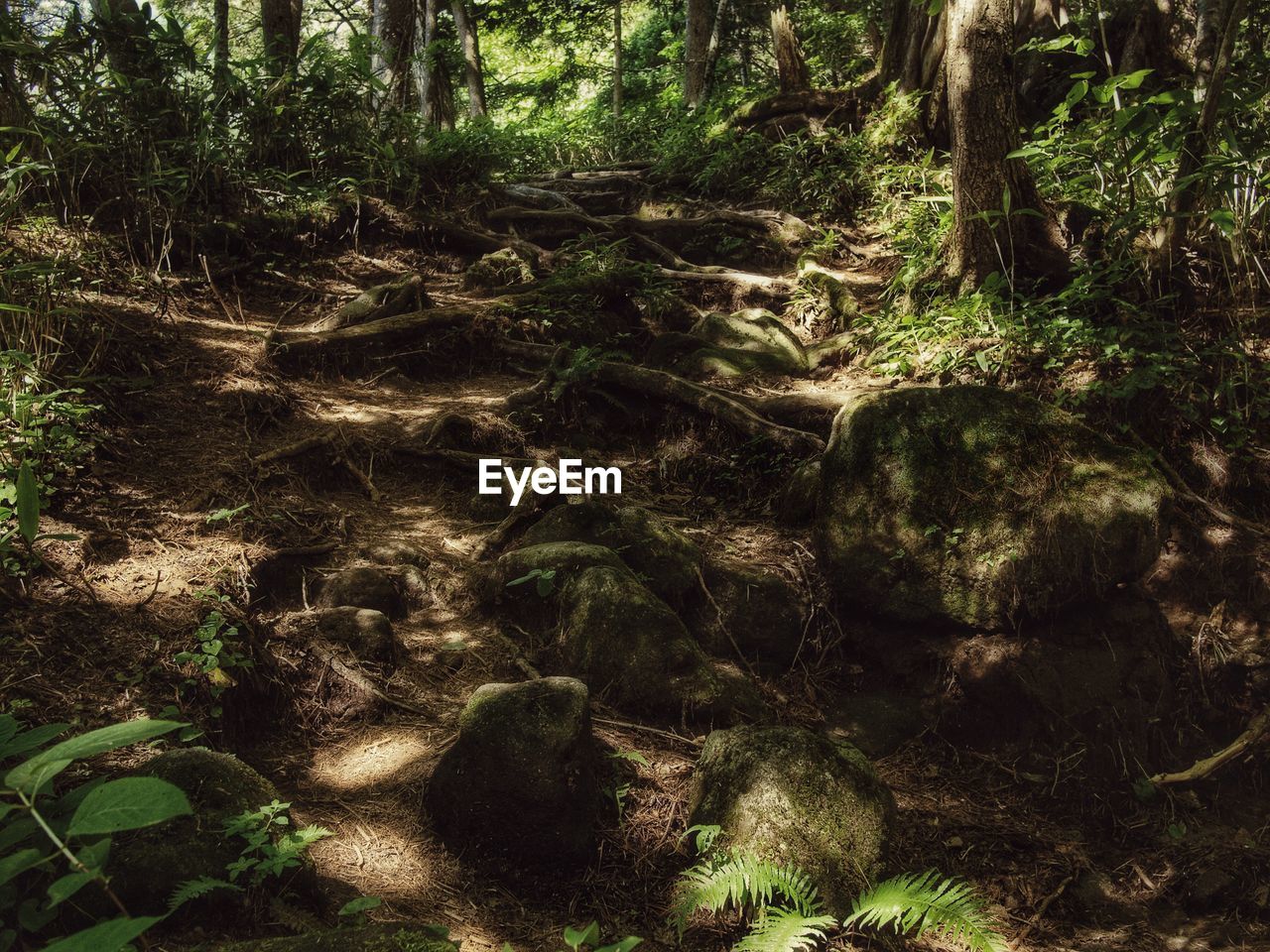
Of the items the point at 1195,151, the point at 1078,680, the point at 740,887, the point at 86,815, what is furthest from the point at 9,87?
the point at 1195,151

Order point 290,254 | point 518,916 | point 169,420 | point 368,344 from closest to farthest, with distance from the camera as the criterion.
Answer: point 518,916
point 169,420
point 368,344
point 290,254

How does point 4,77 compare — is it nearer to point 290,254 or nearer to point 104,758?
point 290,254

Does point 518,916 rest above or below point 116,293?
→ below

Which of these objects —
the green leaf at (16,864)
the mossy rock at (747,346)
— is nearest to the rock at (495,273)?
the mossy rock at (747,346)

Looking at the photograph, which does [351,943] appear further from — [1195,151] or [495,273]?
[495,273]

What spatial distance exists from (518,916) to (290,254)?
6840mm

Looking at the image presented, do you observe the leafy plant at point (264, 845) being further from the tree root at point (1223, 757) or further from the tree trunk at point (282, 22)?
the tree trunk at point (282, 22)

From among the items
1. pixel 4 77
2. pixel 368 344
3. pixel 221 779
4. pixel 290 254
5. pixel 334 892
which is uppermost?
pixel 4 77

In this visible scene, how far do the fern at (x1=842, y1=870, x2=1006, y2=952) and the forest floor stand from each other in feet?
1.36

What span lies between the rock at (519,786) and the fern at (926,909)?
109 centimetres

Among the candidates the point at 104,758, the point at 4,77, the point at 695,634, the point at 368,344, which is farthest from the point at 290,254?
the point at 104,758

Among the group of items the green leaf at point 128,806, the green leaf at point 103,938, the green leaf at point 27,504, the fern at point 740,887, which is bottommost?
the fern at point 740,887

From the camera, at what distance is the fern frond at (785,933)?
2.48 m

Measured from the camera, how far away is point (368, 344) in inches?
264
